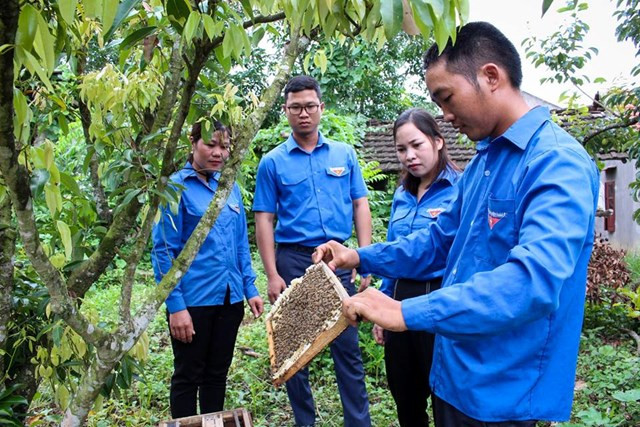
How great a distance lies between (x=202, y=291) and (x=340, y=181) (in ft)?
4.07

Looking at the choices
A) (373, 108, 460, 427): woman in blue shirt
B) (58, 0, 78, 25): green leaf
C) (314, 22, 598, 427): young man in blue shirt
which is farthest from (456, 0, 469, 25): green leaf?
(373, 108, 460, 427): woman in blue shirt

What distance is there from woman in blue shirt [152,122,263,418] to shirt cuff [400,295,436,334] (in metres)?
1.94

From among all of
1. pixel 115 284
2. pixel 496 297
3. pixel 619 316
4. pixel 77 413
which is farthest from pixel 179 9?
pixel 115 284

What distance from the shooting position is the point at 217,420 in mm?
2641

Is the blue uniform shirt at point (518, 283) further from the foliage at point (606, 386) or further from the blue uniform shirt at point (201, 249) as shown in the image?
the foliage at point (606, 386)

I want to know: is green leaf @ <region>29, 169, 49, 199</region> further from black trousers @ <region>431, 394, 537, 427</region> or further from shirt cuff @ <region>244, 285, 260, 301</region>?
shirt cuff @ <region>244, 285, 260, 301</region>

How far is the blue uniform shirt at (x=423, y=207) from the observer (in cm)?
304

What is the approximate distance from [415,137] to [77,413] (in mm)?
2166

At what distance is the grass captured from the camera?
3875 millimetres

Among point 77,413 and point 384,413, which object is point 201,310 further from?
point 384,413

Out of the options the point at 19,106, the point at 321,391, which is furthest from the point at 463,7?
the point at 321,391

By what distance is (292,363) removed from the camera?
2.11 meters

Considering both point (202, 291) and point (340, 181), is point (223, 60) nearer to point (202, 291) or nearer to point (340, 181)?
point (202, 291)

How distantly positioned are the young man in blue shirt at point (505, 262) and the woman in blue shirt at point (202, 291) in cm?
174
